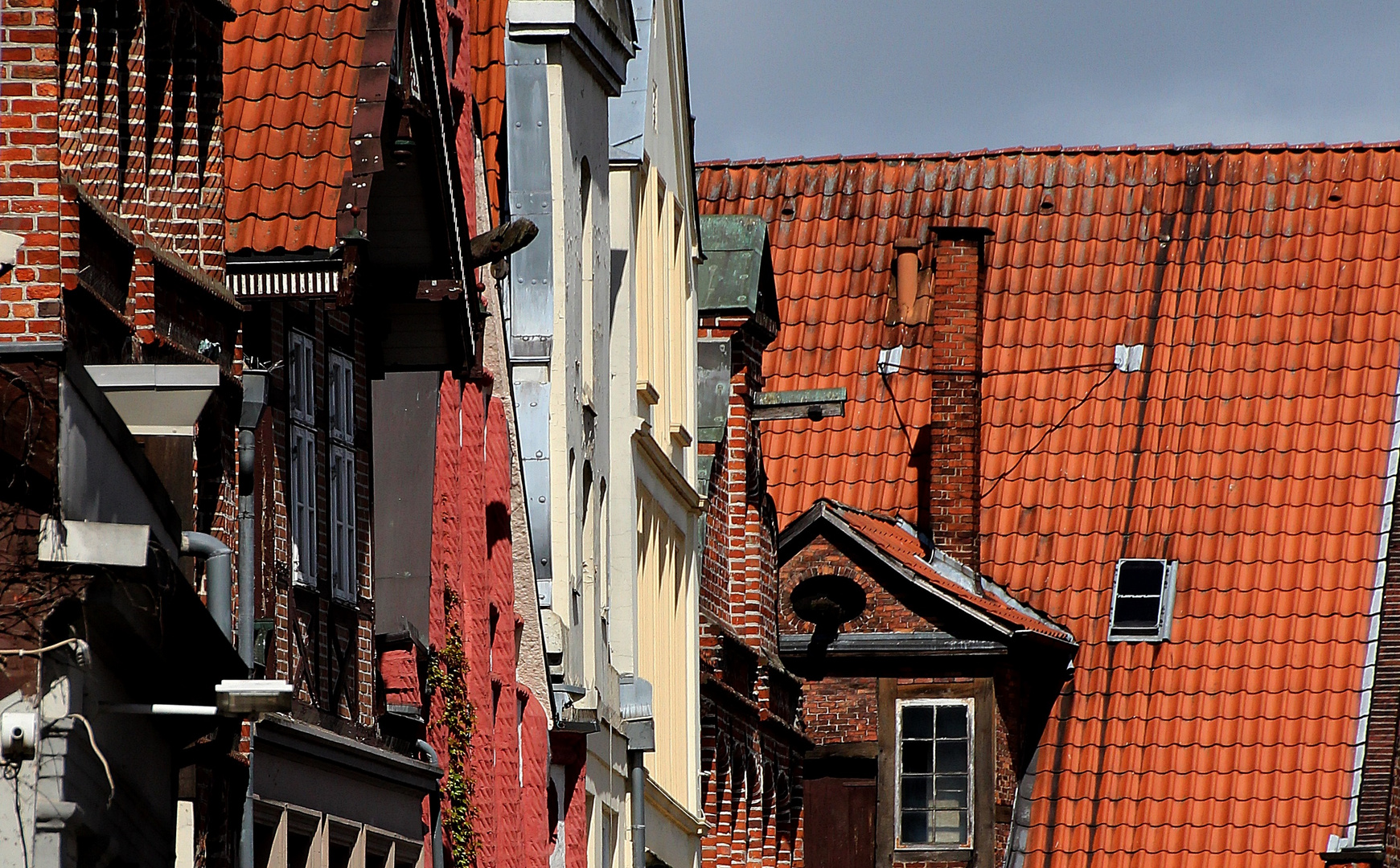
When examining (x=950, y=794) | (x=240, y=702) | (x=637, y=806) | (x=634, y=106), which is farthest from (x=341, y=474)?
(x=950, y=794)

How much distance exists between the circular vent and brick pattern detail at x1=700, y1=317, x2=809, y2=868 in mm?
2022

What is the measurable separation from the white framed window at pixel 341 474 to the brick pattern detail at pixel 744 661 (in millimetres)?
10494

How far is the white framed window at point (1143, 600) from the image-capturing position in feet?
101

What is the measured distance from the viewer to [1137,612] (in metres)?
30.9

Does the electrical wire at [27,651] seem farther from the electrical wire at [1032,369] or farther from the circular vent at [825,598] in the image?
the electrical wire at [1032,369]

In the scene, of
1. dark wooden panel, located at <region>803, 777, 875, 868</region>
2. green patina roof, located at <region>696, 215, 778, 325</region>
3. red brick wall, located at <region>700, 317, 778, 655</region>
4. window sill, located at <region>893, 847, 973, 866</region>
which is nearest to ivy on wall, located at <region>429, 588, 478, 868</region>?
red brick wall, located at <region>700, 317, 778, 655</region>

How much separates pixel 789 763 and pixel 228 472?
16.3m

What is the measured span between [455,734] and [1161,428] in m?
17.5

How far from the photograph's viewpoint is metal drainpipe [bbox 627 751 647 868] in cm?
2138

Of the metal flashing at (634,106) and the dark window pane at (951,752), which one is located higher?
the metal flashing at (634,106)

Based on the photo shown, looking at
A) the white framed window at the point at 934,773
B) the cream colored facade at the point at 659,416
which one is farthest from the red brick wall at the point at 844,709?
the cream colored facade at the point at 659,416

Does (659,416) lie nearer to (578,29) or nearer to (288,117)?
(578,29)

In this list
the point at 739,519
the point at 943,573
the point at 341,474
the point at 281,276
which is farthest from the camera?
the point at 943,573

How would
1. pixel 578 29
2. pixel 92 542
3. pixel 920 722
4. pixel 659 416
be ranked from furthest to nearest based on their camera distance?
1. pixel 920 722
2. pixel 659 416
3. pixel 578 29
4. pixel 92 542
